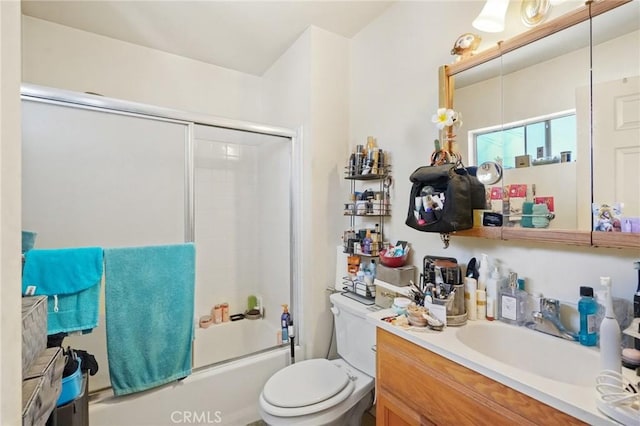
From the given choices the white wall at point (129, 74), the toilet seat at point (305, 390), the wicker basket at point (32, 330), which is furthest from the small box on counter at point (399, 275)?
the white wall at point (129, 74)

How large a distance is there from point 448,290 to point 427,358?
29cm

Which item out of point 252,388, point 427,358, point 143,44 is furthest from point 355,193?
point 143,44

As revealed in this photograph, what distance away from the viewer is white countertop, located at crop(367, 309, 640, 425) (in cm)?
66

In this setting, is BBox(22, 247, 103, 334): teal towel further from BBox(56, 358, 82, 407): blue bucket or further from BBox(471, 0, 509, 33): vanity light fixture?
BBox(471, 0, 509, 33): vanity light fixture

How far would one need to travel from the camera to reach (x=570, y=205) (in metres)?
0.98

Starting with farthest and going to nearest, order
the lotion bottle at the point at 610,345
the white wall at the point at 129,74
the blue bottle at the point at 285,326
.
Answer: the blue bottle at the point at 285,326
the white wall at the point at 129,74
the lotion bottle at the point at 610,345

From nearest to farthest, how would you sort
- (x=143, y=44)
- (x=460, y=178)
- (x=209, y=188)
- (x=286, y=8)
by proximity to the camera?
(x=460, y=178)
(x=286, y=8)
(x=143, y=44)
(x=209, y=188)

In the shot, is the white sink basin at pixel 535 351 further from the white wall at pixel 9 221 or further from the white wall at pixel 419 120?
the white wall at pixel 9 221

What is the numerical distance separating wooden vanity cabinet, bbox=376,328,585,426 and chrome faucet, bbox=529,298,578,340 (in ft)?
1.20

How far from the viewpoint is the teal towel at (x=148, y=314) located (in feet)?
4.51

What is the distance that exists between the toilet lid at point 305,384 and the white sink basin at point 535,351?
66 cm

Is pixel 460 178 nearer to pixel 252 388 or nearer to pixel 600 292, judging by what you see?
pixel 600 292

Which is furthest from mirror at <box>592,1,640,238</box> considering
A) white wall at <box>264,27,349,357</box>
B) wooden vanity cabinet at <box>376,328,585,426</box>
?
white wall at <box>264,27,349,357</box>

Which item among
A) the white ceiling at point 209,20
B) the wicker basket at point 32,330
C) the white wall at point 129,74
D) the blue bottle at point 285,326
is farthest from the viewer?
the blue bottle at point 285,326
